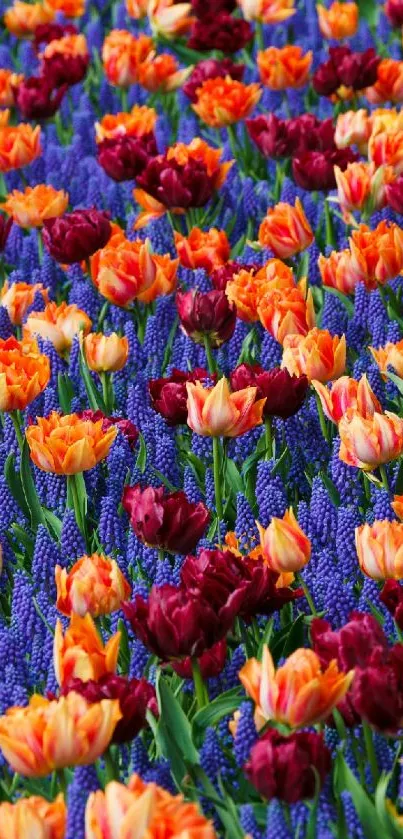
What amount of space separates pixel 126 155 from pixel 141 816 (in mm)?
2541

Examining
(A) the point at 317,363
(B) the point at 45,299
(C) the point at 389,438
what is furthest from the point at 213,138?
(C) the point at 389,438

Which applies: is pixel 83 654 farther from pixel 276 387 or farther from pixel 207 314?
pixel 207 314

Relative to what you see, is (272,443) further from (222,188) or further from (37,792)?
(222,188)

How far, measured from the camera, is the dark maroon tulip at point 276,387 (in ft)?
8.57

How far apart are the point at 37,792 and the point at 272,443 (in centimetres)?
101

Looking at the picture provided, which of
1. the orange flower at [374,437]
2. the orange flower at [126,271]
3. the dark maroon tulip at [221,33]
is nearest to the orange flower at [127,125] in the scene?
the dark maroon tulip at [221,33]

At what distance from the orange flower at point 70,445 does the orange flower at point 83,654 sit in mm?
597

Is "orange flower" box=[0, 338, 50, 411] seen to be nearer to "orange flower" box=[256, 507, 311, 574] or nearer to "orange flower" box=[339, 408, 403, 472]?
"orange flower" box=[339, 408, 403, 472]

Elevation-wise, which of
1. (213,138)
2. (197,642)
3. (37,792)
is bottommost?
(213,138)

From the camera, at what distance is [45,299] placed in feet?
11.7

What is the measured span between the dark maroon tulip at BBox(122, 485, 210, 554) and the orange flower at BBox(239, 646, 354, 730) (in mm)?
461

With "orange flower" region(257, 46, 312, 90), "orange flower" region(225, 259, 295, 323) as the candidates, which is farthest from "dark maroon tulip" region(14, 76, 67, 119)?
"orange flower" region(225, 259, 295, 323)

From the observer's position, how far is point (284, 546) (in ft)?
7.02

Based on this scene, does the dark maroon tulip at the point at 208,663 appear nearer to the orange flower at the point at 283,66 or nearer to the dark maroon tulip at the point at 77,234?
the dark maroon tulip at the point at 77,234
